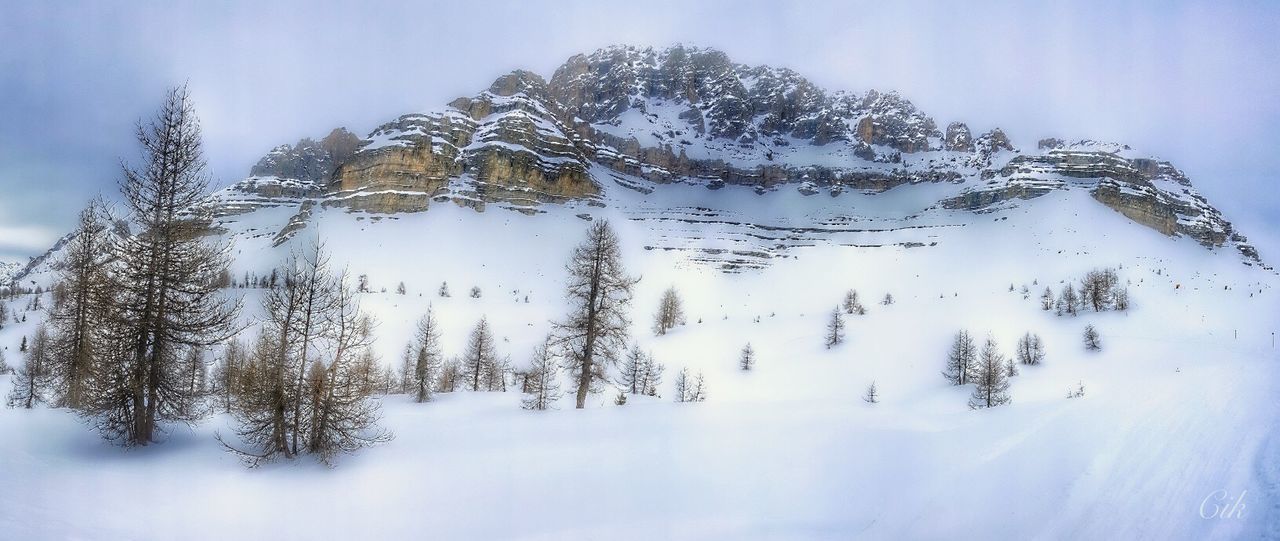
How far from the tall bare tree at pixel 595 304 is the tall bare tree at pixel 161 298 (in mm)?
8764

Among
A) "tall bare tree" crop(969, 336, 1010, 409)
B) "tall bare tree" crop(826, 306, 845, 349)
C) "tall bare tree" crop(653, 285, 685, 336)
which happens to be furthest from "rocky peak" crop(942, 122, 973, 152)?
"tall bare tree" crop(969, 336, 1010, 409)

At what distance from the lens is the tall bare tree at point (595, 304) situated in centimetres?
1631

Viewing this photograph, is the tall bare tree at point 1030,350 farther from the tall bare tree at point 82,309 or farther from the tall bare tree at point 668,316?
the tall bare tree at point 82,309

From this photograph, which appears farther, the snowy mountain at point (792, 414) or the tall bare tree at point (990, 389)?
the tall bare tree at point (990, 389)

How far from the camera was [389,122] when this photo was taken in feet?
518

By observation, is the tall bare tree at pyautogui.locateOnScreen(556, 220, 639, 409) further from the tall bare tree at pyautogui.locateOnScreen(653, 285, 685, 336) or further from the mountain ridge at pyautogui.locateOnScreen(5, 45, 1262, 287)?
the mountain ridge at pyautogui.locateOnScreen(5, 45, 1262, 287)

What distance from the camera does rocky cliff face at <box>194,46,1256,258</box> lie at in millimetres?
137750

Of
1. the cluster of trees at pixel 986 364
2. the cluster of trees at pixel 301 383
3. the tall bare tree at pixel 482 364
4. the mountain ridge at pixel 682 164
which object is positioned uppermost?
the mountain ridge at pixel 682 164

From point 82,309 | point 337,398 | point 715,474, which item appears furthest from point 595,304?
point 82,309

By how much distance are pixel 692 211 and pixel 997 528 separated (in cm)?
15651

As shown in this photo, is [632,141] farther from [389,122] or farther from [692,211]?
[389,122]

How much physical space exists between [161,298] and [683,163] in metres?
182

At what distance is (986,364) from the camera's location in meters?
29.5

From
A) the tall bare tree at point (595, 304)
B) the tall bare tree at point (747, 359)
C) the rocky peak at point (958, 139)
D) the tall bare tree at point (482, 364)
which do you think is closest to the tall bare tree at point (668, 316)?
the tall bare tree at point (747, 359)
